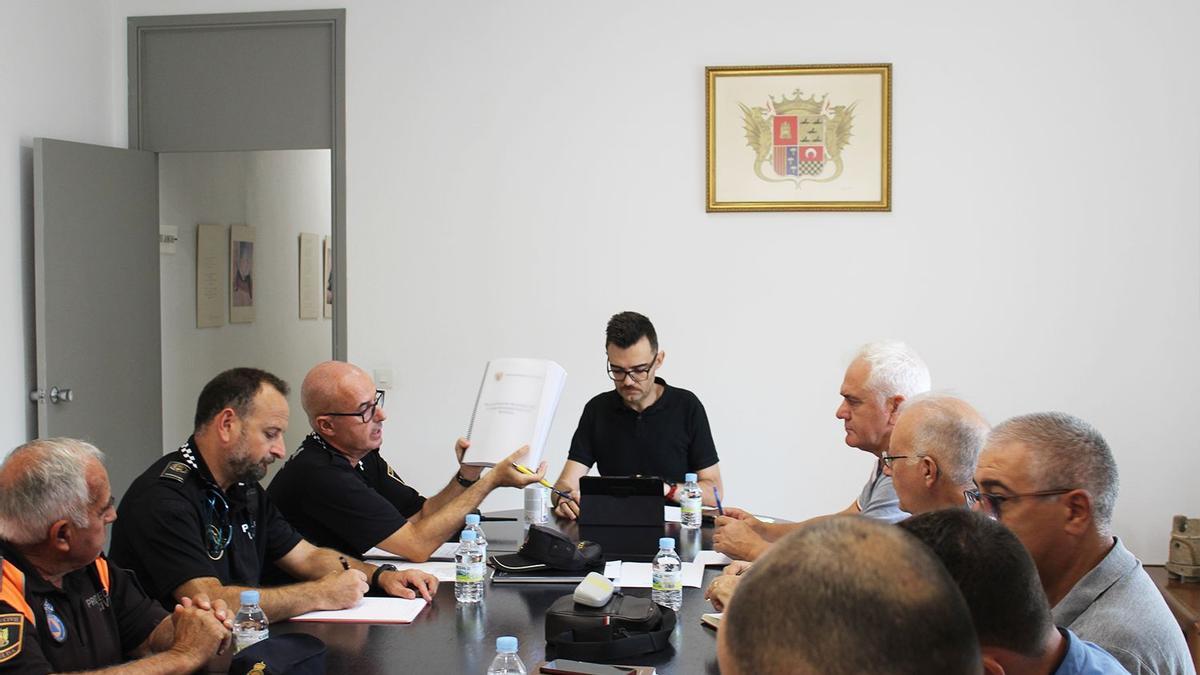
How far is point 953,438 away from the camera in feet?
8.59

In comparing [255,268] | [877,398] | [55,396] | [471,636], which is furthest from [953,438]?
[255,268]

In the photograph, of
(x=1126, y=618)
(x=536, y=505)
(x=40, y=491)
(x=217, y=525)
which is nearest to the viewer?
(x=1126, y=618)

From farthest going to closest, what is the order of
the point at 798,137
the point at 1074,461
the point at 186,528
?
the point at 798,137 < the point at 186,528 < the point at 1074,461

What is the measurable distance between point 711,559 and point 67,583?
1638 mm

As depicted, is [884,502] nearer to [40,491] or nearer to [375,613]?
[375,613]

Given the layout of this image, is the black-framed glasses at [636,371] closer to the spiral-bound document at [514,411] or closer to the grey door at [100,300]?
the spiral-bound document at [514,411]

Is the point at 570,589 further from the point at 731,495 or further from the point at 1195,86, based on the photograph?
the point at 1195,86

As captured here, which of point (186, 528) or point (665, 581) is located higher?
point (186, 528)

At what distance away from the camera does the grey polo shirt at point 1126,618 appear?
1845mm

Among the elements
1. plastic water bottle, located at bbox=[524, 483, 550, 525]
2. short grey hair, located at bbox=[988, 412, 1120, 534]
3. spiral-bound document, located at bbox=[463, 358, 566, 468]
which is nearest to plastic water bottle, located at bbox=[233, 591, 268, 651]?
spiral-bound document, located at bbox=[463, 358, 566, 468]

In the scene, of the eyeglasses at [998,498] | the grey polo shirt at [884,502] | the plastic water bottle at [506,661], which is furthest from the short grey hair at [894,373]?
the plastic water bottle at [506,661]

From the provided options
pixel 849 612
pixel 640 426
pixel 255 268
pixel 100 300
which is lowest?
pixel 640 426

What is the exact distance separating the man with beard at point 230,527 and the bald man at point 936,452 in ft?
3.83

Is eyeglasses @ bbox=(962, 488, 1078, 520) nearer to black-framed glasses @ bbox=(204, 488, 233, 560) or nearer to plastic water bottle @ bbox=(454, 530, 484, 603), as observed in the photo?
plastic water bottle @ bbox=(454, 530, 484, 603)
